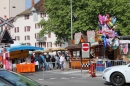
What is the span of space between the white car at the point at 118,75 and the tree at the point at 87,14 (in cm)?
2677

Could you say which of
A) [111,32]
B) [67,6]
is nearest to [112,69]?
[111,32]

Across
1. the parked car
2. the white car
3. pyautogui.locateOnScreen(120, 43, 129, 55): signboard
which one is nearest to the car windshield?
the parked car

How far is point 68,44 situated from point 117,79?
107 feet

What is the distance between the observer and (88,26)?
41.9 metres

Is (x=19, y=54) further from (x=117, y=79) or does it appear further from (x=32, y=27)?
(x=32, y=27)

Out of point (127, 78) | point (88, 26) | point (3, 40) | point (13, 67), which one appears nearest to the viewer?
point (3, 40)

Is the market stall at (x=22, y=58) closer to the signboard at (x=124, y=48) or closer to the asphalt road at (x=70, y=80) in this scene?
the asphalt road at (x=70, y=80)

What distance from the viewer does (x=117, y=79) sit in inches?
590

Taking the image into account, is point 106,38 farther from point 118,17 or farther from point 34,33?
point 34,33

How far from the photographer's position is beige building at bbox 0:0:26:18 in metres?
79.9

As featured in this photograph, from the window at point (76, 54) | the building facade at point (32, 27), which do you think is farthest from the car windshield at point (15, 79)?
the building facade at point (32, 27)

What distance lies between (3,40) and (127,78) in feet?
19.8

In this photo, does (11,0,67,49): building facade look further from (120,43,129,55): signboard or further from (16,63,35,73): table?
(16,63,35,73): table

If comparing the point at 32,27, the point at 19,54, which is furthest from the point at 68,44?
the point at 32,27
